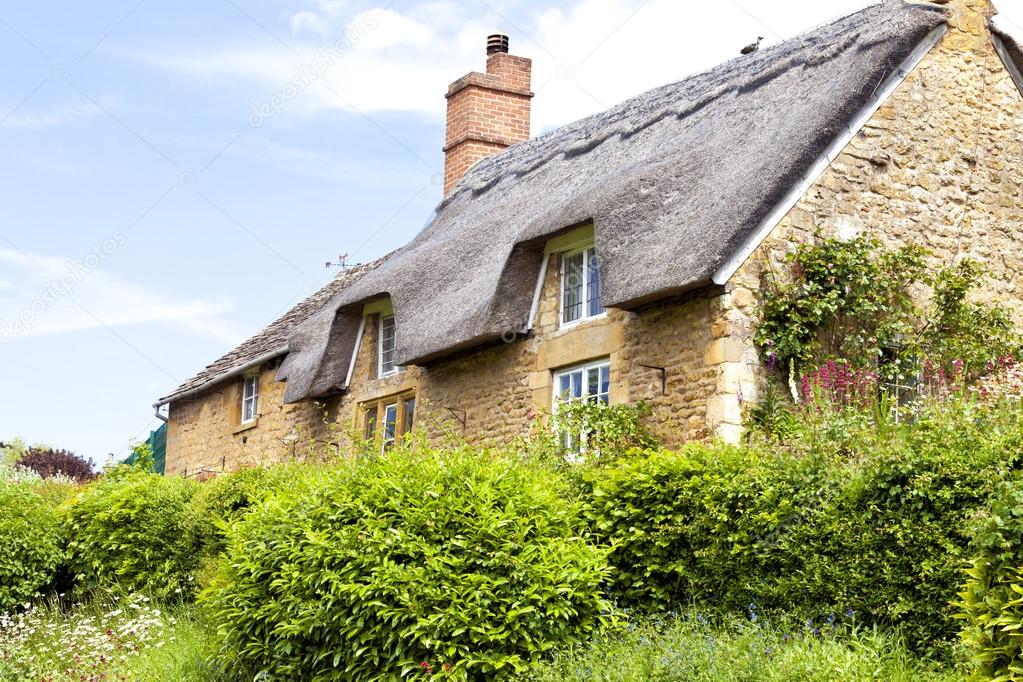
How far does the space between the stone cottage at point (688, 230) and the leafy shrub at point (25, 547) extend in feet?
13.0

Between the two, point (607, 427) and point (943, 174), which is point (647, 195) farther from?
point (943, 174)

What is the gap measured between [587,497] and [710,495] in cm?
129

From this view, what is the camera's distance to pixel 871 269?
12141mm

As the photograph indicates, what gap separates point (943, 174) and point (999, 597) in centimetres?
842

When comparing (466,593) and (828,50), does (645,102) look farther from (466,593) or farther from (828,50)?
(466,593)

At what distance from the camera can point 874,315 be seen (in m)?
12.4

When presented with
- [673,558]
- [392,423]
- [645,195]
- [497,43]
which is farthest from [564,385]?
[497,43]

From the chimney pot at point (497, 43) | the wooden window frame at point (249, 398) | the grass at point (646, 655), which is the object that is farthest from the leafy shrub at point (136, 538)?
the chimney pot at point (497, 43)

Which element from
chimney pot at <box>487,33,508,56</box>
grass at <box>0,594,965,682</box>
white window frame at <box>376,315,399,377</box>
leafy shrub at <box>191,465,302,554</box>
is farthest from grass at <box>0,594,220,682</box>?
chimney pot at <box>487,33,508,56</box>

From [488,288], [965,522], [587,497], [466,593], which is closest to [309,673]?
[466,593]

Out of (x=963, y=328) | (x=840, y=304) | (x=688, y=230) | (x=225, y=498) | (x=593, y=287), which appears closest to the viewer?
(x=688, y=230)

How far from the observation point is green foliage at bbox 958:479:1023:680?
224 inches

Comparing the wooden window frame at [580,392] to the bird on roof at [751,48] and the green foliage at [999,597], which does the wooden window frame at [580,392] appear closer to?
the bird on roof at [751,48]

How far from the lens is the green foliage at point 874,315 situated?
1173cm
